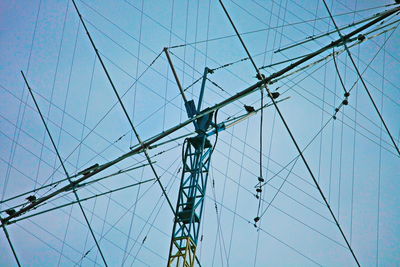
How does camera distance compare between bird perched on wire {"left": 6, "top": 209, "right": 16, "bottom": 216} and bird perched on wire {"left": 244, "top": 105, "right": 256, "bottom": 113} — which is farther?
bird perched on wire {"left": 6, "top": 209, "right": 16, "bottom": 216}

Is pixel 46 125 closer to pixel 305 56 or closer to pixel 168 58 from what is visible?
pixel 168 58

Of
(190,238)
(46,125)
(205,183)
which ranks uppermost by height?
(46,125)

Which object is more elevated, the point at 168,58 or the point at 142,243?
the point at 168,58

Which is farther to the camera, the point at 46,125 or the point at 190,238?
the point at 46,125

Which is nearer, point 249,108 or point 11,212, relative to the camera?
point 249,108

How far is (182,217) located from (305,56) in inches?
255

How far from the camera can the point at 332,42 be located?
704 inches

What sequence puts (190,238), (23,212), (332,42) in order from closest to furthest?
(332,42), (190,238), (23,212)

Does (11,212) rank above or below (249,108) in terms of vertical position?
below

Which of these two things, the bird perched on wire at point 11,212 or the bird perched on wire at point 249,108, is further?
the bird perched on wire at point 11,212

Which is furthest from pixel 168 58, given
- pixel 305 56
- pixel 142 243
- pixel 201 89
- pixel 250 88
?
pixel 142 243

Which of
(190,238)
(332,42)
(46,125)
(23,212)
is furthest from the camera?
(46,125)

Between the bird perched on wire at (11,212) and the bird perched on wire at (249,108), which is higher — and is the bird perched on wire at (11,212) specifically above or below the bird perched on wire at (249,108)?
below

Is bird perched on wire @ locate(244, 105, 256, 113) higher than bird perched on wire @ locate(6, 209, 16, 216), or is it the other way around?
bird perched on wire @ locate(244, 105, 256, 113)
